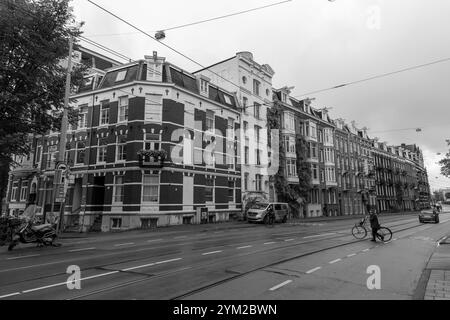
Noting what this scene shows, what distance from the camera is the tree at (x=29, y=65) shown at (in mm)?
15359

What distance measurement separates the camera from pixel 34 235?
47.0 ft

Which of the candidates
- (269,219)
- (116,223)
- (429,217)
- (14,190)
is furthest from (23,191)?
(429,217)

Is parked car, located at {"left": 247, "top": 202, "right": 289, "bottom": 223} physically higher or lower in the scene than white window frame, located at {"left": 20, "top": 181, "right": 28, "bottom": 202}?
lower

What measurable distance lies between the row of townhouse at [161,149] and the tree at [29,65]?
12.7 ft

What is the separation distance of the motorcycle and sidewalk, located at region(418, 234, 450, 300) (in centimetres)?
1446

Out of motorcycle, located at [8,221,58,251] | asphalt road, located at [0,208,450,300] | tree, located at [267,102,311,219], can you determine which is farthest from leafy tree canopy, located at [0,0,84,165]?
tree, located at [267,102,311,219]

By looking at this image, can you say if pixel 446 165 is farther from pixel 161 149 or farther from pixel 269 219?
pixel 161 149

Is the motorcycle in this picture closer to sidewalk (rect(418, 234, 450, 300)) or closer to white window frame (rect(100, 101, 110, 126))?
sidewalk (rect(418, 234, 450, 300))

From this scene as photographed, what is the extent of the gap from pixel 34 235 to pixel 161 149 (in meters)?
12.9

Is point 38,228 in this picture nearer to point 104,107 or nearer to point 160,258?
point 160,258

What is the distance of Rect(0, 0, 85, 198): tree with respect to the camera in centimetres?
1536

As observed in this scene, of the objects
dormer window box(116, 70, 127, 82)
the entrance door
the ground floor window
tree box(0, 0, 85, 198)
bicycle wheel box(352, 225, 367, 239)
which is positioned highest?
dormer window box(116, 70, 127, 82)

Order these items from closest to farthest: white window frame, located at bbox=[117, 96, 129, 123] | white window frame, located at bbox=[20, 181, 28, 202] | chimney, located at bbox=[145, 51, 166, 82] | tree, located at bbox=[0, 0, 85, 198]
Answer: tree, located at bbox=[0, 0, 85, 198] < chimney, located at bbox=[145, 51, 166, 82] < white window frame, located at bbox=[117, 96, 129, 123] < white window frame, located at bbox=[20, 181, 28, 202]

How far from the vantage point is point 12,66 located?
16016mm
